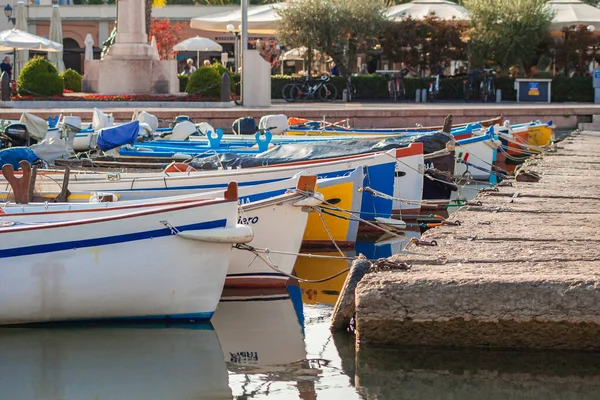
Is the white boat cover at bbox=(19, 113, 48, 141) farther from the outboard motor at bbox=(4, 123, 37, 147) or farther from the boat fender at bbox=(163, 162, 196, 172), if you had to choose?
the boat fender at bbox=(163, 162, 196, 172)

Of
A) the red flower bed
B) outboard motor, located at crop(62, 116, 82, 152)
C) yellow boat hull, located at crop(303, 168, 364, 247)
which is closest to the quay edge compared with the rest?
the red flower bed

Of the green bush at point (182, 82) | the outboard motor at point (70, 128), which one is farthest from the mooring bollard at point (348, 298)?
the green bush at point (182, 82)

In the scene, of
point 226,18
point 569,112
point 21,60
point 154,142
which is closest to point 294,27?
point 226,18

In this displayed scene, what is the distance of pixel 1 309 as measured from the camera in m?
9.20

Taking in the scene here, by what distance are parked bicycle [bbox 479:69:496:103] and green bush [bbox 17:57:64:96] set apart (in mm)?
13505

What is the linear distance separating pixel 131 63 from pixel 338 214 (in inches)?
731

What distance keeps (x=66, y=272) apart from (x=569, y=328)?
152 inches

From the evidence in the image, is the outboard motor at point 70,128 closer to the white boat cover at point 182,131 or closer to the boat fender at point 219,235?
the white boat cover at point 182,131

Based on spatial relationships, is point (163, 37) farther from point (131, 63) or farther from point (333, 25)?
point (131, 63)

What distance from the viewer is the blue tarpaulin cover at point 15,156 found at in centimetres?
1413

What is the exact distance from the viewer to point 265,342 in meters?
9.34

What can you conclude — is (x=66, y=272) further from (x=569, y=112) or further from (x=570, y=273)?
(x=569, y=112)

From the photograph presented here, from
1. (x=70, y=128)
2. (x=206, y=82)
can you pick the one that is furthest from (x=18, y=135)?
(x=206, y=82)

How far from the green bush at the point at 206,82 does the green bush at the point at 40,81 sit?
11.4ft
